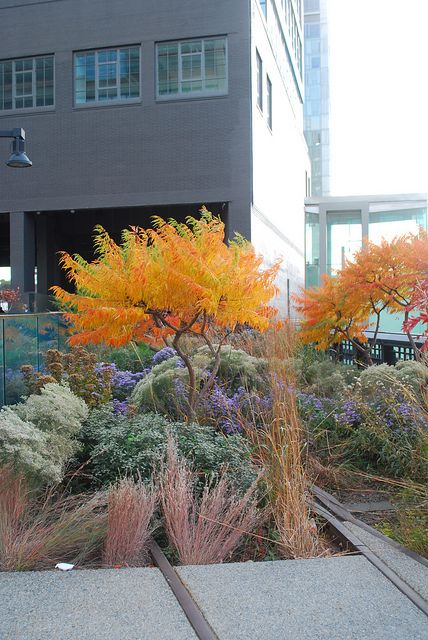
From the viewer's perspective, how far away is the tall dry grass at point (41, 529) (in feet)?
12.8

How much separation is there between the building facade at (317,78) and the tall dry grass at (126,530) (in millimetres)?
67318

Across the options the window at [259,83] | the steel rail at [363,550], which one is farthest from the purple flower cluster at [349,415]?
the window at [259,83]

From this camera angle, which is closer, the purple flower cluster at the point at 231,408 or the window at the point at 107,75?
the purple flower cluster at the point at 231,408

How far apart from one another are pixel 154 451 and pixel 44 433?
2.91 feet

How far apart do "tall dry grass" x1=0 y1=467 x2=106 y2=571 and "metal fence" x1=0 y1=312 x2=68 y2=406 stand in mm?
2611

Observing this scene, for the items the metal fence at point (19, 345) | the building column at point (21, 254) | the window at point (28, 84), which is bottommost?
the metal fence at point (19, 345)

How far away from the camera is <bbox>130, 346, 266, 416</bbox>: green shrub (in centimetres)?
727

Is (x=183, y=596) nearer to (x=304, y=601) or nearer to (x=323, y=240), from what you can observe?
(x=304, y=601)

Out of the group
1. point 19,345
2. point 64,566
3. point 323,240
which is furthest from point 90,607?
point 323,240

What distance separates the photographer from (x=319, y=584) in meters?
3.64

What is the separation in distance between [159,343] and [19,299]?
11628mm

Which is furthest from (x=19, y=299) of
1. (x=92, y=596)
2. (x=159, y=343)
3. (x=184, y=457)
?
(x=92, y=596)

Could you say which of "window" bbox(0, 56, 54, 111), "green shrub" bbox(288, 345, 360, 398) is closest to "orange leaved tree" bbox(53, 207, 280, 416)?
"green shrub" bbox(288, 345, 360, 398)

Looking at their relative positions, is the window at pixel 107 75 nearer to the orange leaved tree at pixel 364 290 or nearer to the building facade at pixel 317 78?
the orange leaved tree at pixel 364 290
